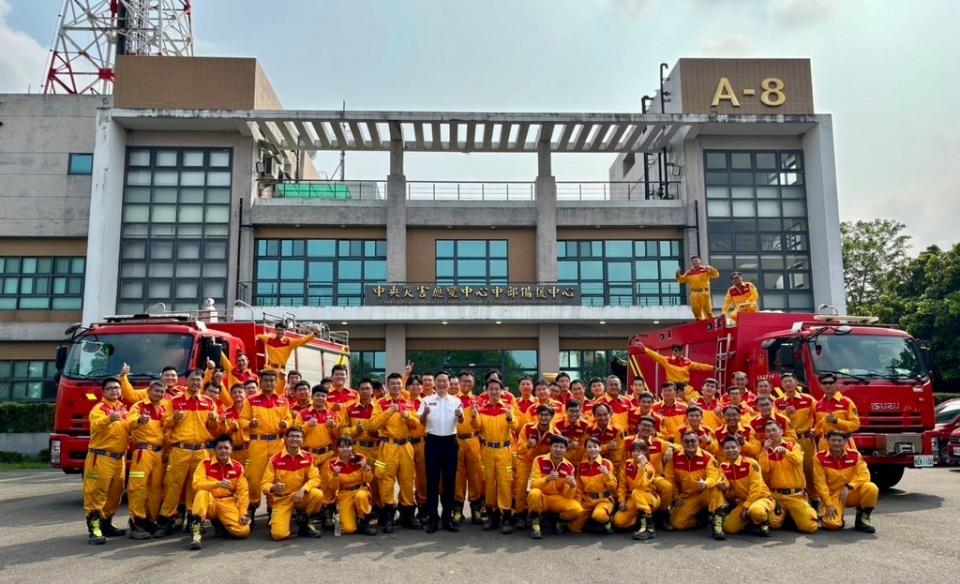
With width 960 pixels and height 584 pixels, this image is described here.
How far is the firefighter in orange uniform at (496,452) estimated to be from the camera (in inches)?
328

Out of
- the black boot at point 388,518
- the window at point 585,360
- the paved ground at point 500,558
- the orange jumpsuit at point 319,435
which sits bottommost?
the paved ground at point 500,558

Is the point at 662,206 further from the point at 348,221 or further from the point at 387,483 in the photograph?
the point at 387,483

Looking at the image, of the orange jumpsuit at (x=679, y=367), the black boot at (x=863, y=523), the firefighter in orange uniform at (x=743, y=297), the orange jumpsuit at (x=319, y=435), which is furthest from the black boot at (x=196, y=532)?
the firefighter in orange uniform at (x=743, y=297)

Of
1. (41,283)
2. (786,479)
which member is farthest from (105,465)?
(41,283)

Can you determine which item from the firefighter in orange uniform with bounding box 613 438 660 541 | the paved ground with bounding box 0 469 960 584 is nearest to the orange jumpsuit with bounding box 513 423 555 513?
the paved ground with bounding box 0 469 960 584

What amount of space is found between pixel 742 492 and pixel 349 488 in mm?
4482

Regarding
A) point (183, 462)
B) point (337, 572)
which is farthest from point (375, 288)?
point (337, 572)

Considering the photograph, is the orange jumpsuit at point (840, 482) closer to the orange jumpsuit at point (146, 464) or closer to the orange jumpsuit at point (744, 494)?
the orange jumpsuit at point (744, 494)

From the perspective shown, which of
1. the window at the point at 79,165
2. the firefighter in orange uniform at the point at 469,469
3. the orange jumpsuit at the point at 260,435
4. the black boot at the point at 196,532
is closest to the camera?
the black boot at the point at 196,532

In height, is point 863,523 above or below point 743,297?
below

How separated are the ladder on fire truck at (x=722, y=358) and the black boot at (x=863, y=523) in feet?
12.6

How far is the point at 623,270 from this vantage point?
25.2 metres

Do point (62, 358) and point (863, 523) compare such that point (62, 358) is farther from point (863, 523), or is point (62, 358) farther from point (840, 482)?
point (863, 523)

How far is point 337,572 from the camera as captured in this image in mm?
6488
